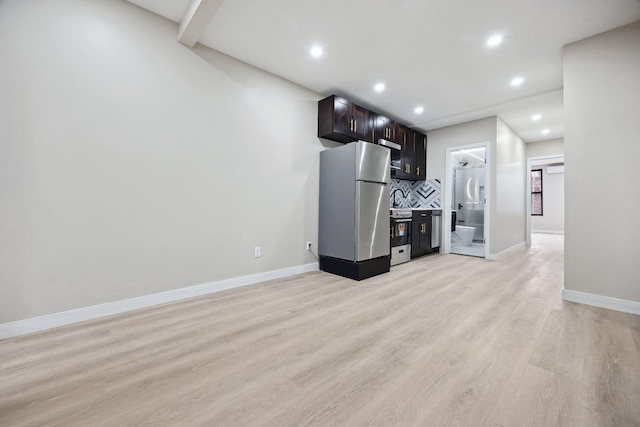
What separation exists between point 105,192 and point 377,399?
2.48m

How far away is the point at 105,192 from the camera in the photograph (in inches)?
83.0

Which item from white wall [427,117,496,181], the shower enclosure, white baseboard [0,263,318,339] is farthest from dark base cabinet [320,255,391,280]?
the shower enclosure

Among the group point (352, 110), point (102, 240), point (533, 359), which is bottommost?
point (533, 359)

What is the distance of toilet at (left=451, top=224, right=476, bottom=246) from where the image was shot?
5949 millimetres

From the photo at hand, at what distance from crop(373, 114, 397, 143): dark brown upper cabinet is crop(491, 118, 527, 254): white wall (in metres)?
1.86

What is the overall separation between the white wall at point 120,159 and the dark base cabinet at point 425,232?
8.75 feet

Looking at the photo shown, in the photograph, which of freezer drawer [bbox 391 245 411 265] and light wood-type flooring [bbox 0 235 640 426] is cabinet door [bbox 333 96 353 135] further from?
light wood-type flooring [bbox 0 235 640 426]

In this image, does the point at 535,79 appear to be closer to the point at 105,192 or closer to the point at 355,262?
the point at 355,262

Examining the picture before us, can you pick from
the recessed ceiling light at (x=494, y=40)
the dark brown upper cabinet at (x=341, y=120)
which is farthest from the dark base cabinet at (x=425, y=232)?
the recessed ceiling light at (x=494, y=40)

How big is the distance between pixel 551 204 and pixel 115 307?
12232 mm

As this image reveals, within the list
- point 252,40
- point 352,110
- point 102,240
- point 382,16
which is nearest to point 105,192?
point 102,240

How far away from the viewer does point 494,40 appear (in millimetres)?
2547

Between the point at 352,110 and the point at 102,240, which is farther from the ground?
the point at 352,110

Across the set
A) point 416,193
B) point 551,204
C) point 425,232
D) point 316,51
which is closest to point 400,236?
point 425,232
